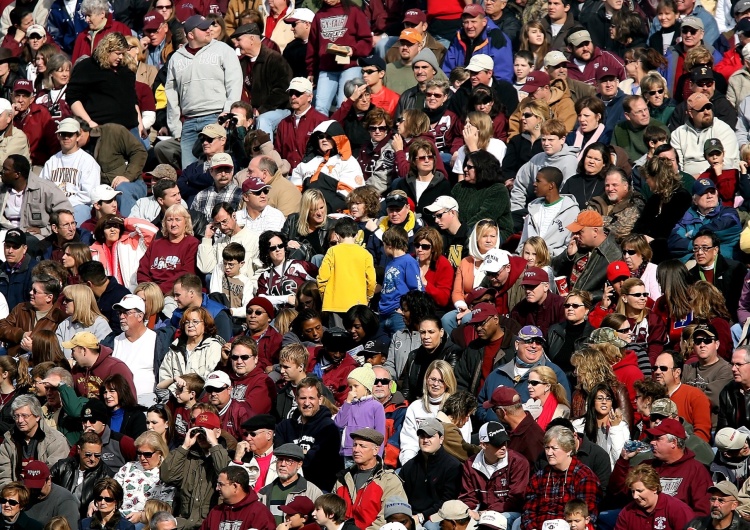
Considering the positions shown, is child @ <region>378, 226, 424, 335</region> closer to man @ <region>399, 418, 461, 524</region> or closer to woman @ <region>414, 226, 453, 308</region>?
woman @ <region>414, 226, 453, 308</region>

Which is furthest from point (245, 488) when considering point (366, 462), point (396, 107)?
point (396, 107)

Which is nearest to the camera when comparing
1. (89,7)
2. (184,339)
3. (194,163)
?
(184,339)

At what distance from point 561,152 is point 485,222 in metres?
1.59

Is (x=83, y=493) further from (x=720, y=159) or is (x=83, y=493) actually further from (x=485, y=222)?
(x=720, y=159)

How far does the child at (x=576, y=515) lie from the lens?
11.8 metres

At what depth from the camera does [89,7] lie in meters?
19.9

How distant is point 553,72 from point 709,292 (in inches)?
180

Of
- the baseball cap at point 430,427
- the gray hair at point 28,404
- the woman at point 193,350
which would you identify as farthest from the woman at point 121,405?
the baseball cap at point 430,427

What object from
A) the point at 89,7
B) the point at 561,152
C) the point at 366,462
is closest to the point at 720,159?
the point at 561,152

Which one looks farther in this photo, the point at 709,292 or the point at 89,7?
the point at 89,7

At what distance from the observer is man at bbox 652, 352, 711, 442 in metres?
12.9

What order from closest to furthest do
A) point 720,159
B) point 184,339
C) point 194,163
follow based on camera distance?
point 184,339 → point 720,159 → point 194,163

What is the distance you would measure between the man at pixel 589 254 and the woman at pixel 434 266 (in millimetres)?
999

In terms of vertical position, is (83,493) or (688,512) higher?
(688,512)
